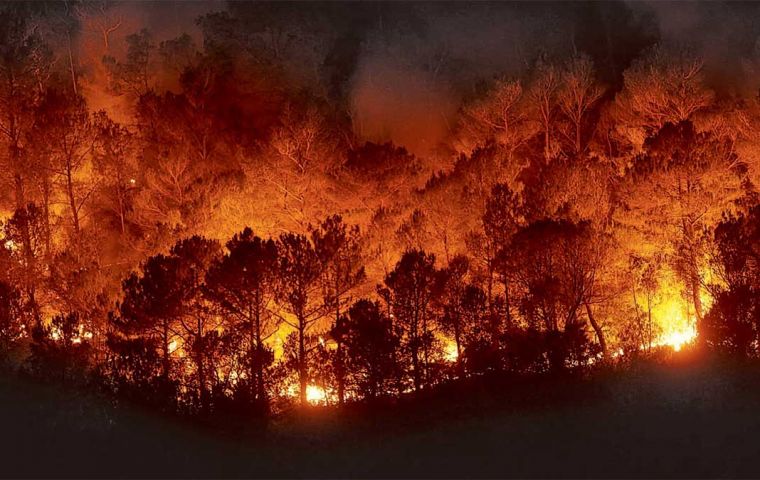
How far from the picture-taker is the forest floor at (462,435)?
16297 millimetres

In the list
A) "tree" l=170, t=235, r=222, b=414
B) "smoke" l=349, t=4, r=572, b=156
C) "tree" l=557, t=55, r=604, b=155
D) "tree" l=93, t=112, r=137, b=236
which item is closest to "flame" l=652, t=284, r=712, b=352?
"tree" l=557, t=55, r=604, b=155

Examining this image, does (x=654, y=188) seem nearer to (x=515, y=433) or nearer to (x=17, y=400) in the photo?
(x=515, y=433)

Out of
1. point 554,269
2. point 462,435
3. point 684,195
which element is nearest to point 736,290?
point 684,195

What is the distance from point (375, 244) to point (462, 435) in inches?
411

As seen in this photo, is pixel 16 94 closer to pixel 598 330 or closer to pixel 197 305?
pixel 197 305

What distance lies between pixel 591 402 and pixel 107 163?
21796 mm

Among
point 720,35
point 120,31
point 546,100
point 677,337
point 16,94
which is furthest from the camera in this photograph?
point 120,31

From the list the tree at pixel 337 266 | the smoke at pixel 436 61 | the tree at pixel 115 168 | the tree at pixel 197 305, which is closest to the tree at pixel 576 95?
the smoke at pixel 436 61

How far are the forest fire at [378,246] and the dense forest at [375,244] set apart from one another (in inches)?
3.5

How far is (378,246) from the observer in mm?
27828

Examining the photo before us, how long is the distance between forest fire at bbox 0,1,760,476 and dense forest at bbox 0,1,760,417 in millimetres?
90

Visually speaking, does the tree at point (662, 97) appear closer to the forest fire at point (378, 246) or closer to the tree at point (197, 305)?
the forest fire at point (378, 246)

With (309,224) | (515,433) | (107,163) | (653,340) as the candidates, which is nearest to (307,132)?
(309,224)

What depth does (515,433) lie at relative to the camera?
1802cm
